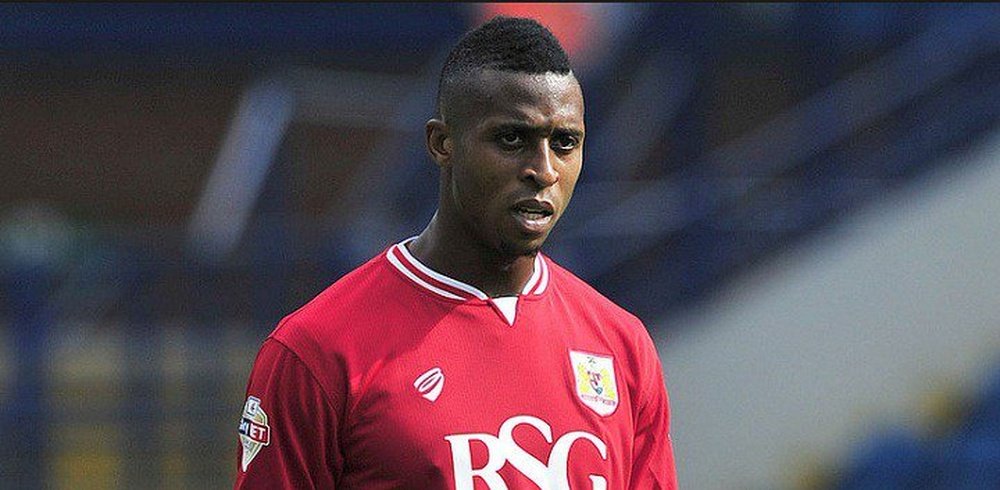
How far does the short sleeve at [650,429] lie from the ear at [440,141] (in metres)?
0.50

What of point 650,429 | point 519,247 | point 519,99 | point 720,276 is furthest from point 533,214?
point 720,276

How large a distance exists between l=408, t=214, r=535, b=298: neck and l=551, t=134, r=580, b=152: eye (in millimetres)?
212

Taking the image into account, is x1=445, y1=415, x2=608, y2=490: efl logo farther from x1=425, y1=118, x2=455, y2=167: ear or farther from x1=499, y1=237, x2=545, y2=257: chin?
x1=425, y1=118, x2=455, y2=167: ear

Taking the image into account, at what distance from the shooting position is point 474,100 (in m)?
2.87

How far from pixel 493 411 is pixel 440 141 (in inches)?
17.8

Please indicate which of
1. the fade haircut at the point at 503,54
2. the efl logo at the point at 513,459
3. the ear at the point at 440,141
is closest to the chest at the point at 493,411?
the efl logo at the point at 513,459

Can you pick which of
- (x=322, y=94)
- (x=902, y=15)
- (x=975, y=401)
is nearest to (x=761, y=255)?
(x=975, y=401)

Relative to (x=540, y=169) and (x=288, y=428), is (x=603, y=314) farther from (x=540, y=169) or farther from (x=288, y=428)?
(x=288, y=428)

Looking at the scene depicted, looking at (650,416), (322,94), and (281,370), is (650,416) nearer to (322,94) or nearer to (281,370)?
(281,370)

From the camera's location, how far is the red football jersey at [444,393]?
2.84m

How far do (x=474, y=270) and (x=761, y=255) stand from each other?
17.6 ft

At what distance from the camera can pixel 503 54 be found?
9.44 feet

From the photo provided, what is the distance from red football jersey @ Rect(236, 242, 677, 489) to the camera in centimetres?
Answer: 284

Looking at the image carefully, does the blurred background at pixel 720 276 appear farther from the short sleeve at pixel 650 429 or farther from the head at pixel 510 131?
the head at pixel 510 131
